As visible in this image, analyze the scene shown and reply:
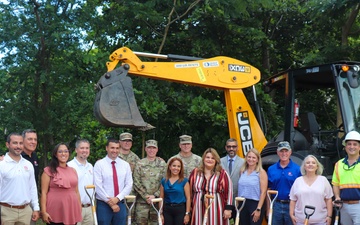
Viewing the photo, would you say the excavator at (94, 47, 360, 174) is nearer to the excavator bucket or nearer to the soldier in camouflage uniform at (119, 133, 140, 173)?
the excavator bucket

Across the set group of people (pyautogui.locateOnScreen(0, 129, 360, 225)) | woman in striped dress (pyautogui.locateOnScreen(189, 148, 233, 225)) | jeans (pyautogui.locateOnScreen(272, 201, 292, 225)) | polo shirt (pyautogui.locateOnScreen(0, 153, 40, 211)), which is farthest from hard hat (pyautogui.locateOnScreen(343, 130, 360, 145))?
polo shirt (pyautogui.locateOnScreen(0, 153, 40, 211))

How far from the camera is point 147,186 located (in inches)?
395

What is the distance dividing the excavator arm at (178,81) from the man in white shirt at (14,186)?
1.73 m

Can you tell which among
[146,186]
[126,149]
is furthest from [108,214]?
[126,149]

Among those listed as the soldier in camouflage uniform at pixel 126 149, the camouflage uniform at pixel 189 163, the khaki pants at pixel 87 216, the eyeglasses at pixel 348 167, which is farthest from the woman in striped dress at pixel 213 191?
the eyeglasses at pixel 348 167

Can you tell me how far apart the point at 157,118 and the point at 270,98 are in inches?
116

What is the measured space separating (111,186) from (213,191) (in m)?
1.50

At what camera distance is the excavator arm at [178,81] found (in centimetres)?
1000

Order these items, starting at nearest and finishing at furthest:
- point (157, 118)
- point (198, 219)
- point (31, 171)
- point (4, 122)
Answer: point (31, 171) < point (198, 219) < point (4, 122) < point (157, 118)

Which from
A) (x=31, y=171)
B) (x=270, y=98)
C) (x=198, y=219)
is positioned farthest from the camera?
(x=270, y=98)

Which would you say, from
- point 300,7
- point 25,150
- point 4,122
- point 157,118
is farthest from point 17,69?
point 300,7

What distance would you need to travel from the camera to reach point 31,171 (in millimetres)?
8672

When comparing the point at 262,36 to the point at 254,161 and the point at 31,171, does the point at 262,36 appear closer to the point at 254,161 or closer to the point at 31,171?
the point at 254,161

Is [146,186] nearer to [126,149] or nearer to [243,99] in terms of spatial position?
[126,149]
